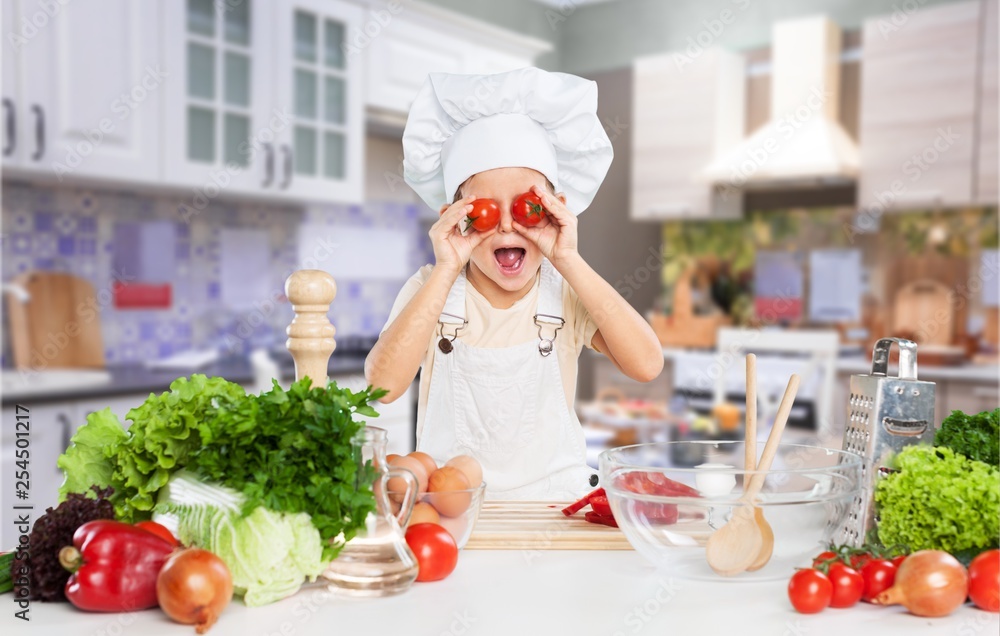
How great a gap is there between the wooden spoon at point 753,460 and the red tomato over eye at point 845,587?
0.25 feet

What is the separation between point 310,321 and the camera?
96 cm

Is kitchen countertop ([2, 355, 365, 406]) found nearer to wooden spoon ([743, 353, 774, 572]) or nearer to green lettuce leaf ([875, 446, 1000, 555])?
wooden spoon ([743, 353, 774, 572])

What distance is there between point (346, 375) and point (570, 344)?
204 cm

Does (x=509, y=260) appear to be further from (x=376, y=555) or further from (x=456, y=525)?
(x=376, y=555)

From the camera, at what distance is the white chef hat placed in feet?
4.42

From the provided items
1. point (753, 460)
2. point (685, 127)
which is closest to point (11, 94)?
point (753, 460)

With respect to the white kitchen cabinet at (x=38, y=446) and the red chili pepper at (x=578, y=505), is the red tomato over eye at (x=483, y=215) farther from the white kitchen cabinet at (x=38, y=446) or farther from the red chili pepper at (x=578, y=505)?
the white kitchen cabinet at (x=38, y=446)

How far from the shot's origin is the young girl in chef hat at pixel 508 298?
1286 millimetres

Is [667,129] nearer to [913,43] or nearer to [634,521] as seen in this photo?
[913,43]

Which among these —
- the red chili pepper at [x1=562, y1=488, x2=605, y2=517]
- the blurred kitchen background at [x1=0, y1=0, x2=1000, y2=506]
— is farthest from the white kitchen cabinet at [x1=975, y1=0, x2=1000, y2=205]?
the red chili pepper at [x1=562, y1=488, x2=605, y2=517]

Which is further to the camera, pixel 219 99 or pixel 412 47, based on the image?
pixel 412 47

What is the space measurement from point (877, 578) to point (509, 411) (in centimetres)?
73

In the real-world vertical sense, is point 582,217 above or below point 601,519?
above

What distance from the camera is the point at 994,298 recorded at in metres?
4.22
